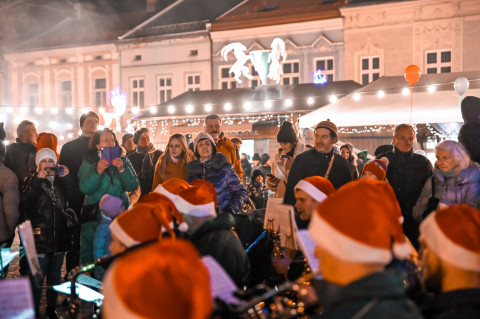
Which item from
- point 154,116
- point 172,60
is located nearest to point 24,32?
point 172,60

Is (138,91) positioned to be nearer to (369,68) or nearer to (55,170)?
(369,68)

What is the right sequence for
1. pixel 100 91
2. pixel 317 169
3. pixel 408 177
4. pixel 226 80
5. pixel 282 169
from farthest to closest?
1. pixel 100 91
2. pixel 226 80
3. pixel 282 169
4. pixel 408 177
5. pixel 317 169

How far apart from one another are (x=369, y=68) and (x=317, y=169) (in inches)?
896

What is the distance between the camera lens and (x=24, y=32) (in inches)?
1519

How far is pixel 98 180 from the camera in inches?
244

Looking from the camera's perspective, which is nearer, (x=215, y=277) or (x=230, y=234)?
(x=215, y=277)

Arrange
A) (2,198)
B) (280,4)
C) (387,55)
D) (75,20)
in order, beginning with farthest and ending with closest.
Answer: (75,20), (280,4), (387,55), (2,198)

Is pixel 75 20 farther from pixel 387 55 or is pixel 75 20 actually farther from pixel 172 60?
pixel 387 55

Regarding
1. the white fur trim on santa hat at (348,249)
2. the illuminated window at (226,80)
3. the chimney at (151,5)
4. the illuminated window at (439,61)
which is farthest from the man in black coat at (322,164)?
the chimney at (151,5)

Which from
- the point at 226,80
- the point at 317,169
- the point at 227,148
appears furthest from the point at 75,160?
the point at 226,80

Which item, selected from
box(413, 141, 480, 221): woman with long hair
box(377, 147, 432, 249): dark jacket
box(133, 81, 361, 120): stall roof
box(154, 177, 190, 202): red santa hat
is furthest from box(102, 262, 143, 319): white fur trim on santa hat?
box(133, 81, 361, 120): stall roof

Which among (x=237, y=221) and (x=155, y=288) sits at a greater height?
(x=155, y=288)

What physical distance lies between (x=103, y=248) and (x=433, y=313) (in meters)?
3.98

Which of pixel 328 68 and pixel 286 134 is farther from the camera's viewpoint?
pixel 328 68
